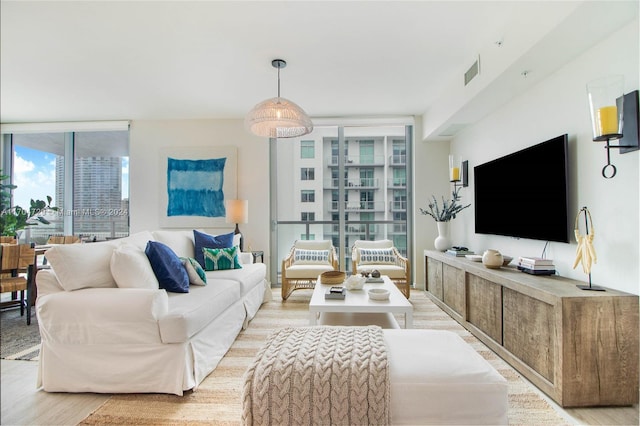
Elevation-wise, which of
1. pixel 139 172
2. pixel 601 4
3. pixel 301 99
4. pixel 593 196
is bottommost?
pixel 593 196

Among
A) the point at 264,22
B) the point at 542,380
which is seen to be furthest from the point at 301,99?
the point at 542,380

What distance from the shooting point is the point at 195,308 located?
213 cm

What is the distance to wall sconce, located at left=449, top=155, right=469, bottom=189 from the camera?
407cm

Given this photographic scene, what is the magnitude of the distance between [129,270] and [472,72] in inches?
129

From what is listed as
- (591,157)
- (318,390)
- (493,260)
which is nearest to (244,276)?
(318,390)

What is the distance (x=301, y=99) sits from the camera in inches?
161

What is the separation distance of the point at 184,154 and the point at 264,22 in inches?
119

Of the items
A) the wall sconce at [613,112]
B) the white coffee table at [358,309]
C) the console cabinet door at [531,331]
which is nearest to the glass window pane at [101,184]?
the white coffee table at [358,309]

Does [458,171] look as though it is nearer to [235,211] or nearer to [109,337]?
[235,211]

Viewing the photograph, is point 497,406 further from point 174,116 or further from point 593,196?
point 174,116

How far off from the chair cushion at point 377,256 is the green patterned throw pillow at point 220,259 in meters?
1.67

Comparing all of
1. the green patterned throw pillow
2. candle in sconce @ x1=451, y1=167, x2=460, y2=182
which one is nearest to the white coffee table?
the green patterned throw pillow

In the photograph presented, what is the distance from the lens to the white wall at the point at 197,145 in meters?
4.93

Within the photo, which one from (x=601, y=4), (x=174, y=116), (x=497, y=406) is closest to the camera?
(x=497, y=406)
